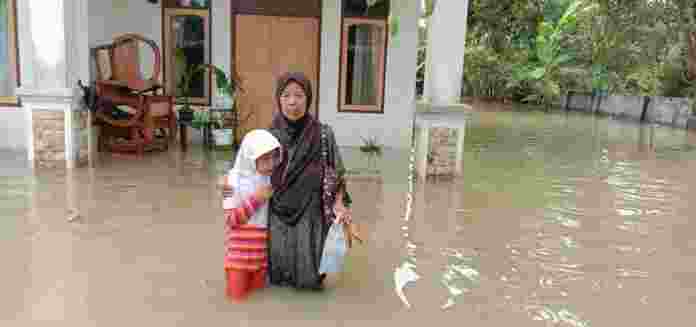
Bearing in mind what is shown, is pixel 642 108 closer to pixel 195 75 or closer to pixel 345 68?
pixel 345 68

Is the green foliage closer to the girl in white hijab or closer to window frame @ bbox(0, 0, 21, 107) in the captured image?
window frame @ bbox(0, 0, 21, 107)

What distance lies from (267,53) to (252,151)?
6.32 meters

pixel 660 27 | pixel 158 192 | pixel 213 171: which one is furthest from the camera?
pixel 660 27

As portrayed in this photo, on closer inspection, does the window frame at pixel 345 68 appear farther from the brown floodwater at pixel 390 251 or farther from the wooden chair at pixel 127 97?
the wooden chair at pixel 127 97

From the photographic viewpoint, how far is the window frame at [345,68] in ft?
31.7

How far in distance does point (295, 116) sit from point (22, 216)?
306 centimetres

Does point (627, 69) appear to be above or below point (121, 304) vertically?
above

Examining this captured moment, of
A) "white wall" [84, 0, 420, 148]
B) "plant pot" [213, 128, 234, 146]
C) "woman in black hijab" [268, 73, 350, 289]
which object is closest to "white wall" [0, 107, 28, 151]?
"white wall" [84, 0, 420, 148]

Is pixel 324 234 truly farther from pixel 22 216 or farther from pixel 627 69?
pixel 627 69

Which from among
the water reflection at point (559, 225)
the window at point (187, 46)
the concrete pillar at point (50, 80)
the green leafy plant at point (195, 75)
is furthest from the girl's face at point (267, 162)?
the window at point (187, 46)

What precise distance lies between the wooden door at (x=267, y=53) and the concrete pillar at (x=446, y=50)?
2.79m

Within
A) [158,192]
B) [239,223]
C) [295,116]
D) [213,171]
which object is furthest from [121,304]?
[213,171]

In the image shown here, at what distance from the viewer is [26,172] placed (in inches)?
279

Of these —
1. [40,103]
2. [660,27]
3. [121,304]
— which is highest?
[660,27]
